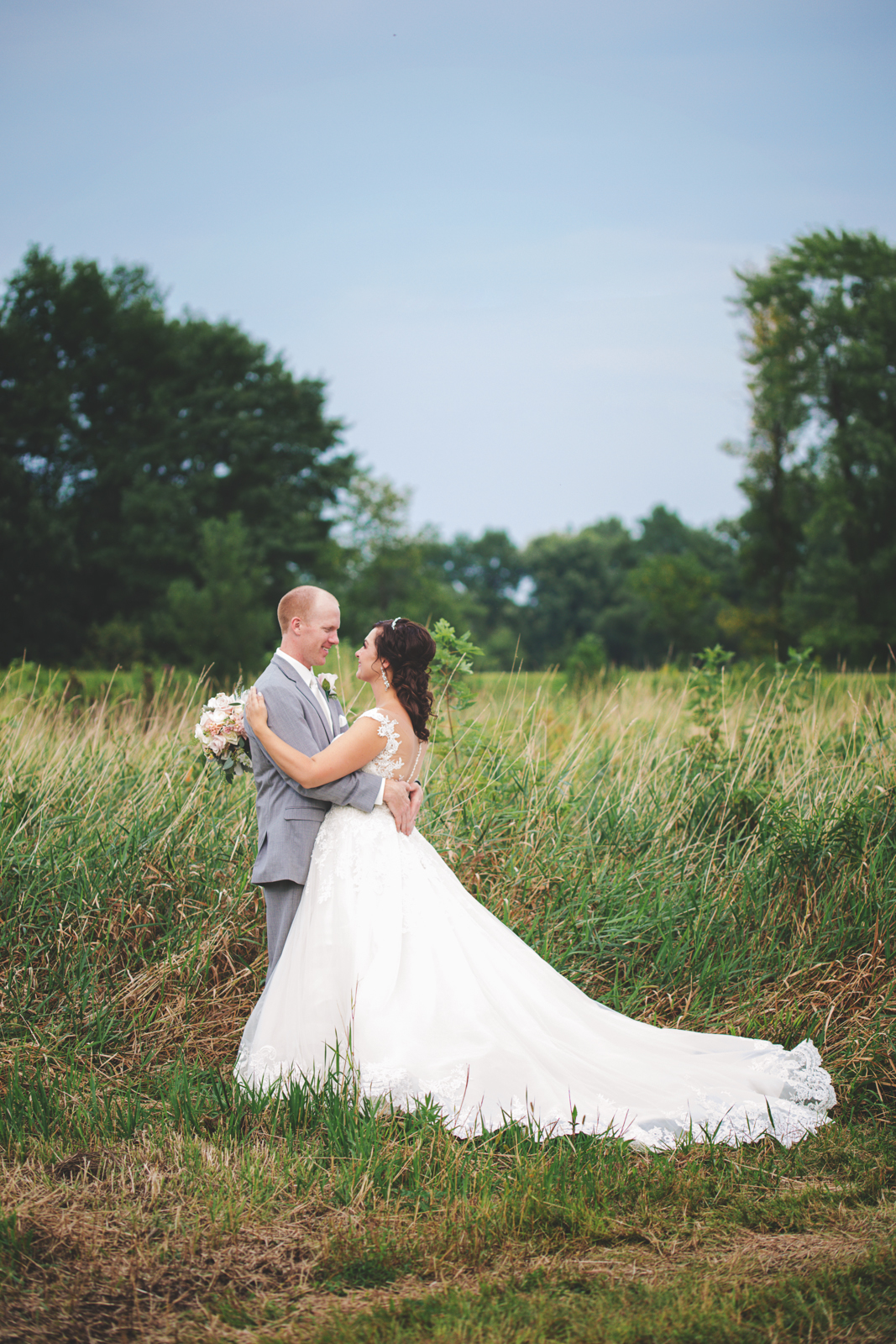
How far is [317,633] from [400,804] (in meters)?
0.76

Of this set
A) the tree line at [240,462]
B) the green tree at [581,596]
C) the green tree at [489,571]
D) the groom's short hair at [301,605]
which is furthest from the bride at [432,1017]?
the green tree at [489,571]

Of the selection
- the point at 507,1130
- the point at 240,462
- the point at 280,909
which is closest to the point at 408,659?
the point at 280,909

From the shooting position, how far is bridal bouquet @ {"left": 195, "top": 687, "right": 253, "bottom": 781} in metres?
3.94

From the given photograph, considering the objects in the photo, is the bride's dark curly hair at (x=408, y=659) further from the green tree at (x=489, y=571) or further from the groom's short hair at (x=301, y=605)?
the green tree at (x=489, y=571)

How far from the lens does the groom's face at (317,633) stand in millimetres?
3801

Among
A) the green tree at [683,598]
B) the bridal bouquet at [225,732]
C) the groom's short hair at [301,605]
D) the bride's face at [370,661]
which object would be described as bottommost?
the bridal bouquet at [225,732]

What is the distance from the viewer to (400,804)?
3.88 metres

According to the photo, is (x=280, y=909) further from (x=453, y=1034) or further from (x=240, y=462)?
(x=240, y=462)

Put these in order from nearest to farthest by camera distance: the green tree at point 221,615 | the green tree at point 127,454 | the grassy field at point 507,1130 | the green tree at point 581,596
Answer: the grassy field at point 507,1130 < the green tree at point 221,615 < the green tree at point 127,454 < the green tree at point 581,596

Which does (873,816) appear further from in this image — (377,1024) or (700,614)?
(700,614)

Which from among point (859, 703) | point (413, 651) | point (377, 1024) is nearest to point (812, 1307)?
point (377, 1024)

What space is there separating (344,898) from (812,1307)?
197cm

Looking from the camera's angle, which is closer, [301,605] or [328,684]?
[301,605]

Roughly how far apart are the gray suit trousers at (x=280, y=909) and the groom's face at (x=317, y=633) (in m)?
0.91
